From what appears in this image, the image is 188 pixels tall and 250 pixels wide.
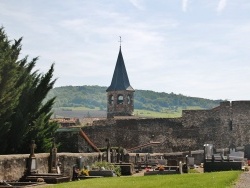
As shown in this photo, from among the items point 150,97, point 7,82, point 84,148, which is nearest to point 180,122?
point 84,148

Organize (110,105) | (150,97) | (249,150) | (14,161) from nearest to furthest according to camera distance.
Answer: (14,161) < (249,150) < (110,105) < (150,97)

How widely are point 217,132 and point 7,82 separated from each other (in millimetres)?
30313

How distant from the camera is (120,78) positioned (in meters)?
63.8

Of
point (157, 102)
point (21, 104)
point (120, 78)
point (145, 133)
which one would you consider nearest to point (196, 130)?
point (145, 133)

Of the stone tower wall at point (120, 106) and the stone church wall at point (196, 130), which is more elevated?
the stone tower wall at point (120, 106)

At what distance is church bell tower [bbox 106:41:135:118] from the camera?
62.6 m

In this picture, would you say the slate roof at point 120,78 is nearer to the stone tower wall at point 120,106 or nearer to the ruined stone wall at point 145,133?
the stone tower wall at point 120,106

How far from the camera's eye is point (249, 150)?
3675 centimetres

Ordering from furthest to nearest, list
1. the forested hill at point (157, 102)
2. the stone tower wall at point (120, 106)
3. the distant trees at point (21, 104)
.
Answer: the forested hill at point (157, 102)
the stone tower wall at point (120, 106)
the distant trees at point (21, 104)

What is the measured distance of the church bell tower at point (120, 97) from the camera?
62.6 meters

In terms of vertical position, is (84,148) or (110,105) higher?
(110,105)

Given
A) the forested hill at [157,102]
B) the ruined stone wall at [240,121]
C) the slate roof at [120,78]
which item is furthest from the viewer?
the forested hill at [157,102]

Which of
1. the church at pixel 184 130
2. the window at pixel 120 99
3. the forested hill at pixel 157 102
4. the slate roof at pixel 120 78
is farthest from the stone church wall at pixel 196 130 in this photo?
the forested hill at pixel 157 102

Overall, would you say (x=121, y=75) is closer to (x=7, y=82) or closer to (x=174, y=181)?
(x=7, y=82)
